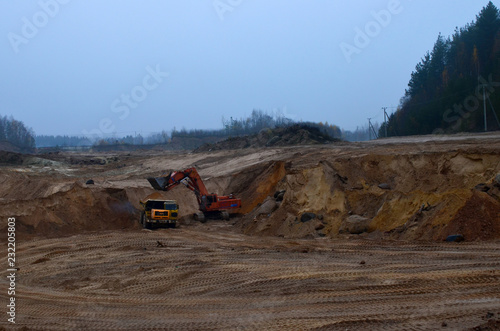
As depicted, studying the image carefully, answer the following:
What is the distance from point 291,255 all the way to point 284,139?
96.8 feet

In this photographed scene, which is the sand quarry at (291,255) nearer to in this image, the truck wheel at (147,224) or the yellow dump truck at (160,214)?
the truck wheel at (147,224)

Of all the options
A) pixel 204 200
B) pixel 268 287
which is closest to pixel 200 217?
pixel 204 200

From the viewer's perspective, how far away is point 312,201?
57.1 feet

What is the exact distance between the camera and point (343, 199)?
16.6 meters

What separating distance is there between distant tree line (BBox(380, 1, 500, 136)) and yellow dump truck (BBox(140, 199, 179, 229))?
31.5 metres

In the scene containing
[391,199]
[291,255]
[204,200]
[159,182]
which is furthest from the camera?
[204,200]

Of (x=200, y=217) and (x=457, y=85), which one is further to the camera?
(x=457, y=85)

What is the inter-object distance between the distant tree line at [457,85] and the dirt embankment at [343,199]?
26.4 meters

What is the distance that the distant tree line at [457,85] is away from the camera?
45875mm

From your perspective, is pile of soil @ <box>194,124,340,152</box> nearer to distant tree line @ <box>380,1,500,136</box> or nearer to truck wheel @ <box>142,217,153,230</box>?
distant tree line @ <box>380,1,500,136</box>

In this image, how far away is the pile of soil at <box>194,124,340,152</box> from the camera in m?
39.5

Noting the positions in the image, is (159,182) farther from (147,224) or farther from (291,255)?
(291,255)

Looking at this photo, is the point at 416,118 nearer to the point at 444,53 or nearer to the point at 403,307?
the point at 444,53

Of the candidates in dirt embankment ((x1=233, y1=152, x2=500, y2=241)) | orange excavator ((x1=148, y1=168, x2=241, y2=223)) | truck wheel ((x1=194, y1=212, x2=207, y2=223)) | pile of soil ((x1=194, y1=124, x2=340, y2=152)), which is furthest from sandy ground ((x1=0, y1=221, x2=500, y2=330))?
pile of soil ((x1=194, y1=124, x2=340, y2=152))
